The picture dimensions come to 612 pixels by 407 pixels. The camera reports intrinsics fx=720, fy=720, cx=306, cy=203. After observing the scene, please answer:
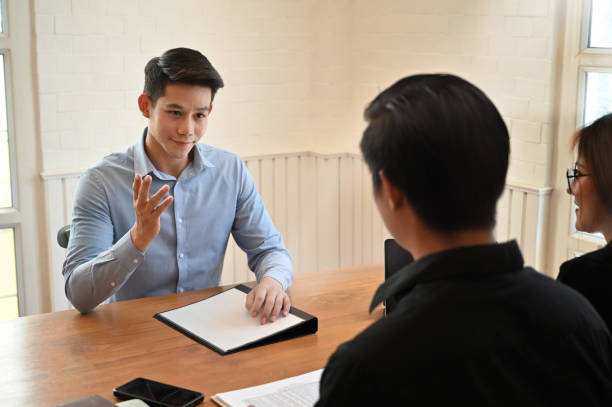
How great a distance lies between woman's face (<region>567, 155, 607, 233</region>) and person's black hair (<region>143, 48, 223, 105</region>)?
1.11 metres

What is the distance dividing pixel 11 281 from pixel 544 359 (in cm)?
330

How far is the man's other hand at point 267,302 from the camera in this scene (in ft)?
6.24

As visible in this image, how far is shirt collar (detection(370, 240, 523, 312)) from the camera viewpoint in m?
0.88

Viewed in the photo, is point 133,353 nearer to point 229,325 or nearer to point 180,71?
point 229,325

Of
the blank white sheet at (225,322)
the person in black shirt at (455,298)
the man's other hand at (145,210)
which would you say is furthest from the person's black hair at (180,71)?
the person in black shirt at (455,298)

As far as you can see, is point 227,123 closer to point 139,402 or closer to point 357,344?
point 139,402

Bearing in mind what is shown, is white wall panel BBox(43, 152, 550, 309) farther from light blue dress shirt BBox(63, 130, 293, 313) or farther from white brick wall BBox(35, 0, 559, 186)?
light blue dress shirt BBox(63, 130, 293, 313)

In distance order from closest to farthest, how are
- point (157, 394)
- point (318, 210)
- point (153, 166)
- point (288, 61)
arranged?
point (157, 394)
point (153, 166)
point (288, 61)
point (318, 210)

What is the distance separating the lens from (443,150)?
0.85 m

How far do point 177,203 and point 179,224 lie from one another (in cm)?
7

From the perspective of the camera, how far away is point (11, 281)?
11.9 feet

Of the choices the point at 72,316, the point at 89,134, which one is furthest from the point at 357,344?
the point at 89,134

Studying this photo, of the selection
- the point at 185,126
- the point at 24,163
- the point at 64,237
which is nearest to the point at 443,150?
the point at 185,126

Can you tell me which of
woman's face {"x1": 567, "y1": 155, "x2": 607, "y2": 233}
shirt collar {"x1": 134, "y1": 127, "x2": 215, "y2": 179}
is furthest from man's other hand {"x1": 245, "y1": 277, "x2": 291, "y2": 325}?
woman's face {"x1": 567, "y1": 155, "x2": 607, "y2": 233}
